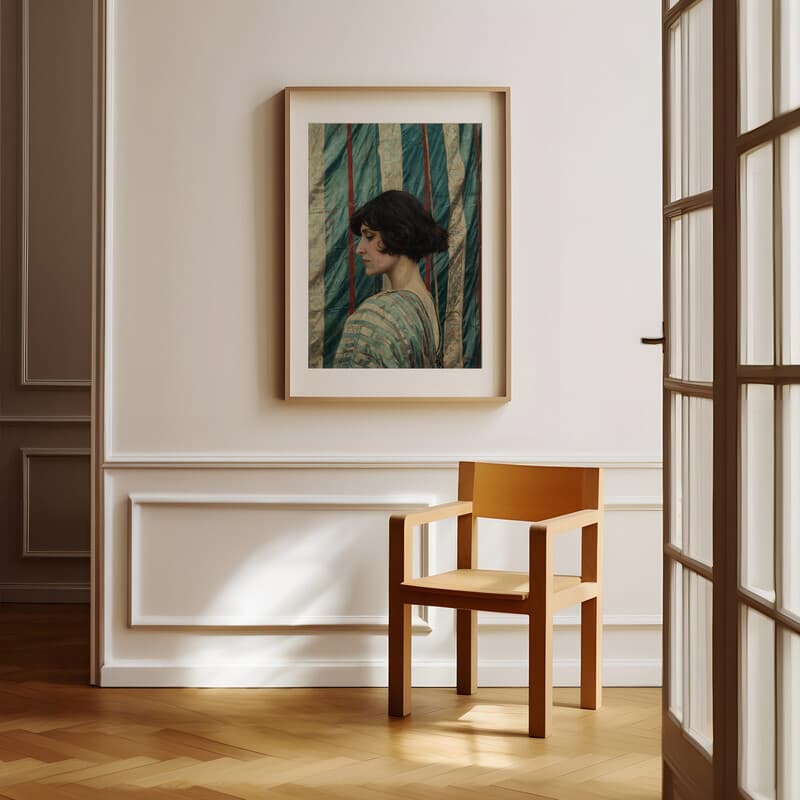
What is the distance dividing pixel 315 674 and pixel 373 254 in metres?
1.39

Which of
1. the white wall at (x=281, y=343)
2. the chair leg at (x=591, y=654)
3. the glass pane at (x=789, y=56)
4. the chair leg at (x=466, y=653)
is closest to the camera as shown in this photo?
the glass pane at (x=789, y=56)

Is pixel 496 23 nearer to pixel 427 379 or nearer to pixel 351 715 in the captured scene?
pixel 427 379

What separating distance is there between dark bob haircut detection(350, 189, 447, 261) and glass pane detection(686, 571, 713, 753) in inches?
67.3

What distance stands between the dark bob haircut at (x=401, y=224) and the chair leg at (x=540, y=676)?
50.4 inches

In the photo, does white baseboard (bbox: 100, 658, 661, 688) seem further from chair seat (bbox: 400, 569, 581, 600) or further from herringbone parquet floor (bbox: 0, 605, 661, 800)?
chair seat (bbox: 400, 569, 581, 600)

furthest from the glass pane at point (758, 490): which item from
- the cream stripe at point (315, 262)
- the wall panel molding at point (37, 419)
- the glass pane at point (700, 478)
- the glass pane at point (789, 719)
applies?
the wall panel molding at point (37, 419)

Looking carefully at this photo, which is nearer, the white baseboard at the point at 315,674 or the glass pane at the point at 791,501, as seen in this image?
the glass pane at the point at 791,501

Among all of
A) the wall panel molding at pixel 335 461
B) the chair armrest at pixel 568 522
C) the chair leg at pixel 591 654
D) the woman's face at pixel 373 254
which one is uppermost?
the woman's face at pixel 373 254

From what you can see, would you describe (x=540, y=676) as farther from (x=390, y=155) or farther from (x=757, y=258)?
(x=390, y=155)

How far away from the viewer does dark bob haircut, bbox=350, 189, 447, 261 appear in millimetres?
3611

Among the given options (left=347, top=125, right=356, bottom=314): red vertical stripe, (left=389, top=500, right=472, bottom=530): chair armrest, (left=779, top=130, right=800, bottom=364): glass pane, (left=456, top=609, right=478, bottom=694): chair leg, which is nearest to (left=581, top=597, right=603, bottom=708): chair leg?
(left=456, top=609, right=478, bottom=694): chair leg

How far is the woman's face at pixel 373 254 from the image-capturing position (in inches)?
142

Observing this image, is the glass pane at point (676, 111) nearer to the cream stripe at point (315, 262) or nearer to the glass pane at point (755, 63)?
the glass pane at point (755, 63)

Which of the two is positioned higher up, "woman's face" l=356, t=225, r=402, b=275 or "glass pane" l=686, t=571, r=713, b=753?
"woman's face" l=356, t=225, r=402, b=275
